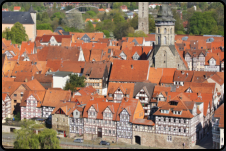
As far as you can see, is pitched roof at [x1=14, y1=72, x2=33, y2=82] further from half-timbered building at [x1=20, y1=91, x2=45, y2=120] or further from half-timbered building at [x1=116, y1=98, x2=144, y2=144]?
half-timbered building at [x1=116, y1=98, x2=144, y2=144]

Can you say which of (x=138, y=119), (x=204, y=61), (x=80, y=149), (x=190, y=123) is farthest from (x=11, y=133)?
(x=204, y=61)

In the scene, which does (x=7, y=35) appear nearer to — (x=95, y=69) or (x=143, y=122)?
(x=95, y=69)

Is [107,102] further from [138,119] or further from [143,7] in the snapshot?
[143,7]

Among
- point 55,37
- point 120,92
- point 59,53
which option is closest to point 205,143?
point 120,92

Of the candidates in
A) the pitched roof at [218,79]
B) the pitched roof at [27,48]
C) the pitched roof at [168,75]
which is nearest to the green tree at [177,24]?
the pitched roof at [27,48]

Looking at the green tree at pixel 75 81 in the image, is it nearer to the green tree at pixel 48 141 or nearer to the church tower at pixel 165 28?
the church tower at pixel 165 28

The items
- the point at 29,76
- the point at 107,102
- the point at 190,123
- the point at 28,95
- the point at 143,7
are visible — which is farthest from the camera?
the point at 143,7
